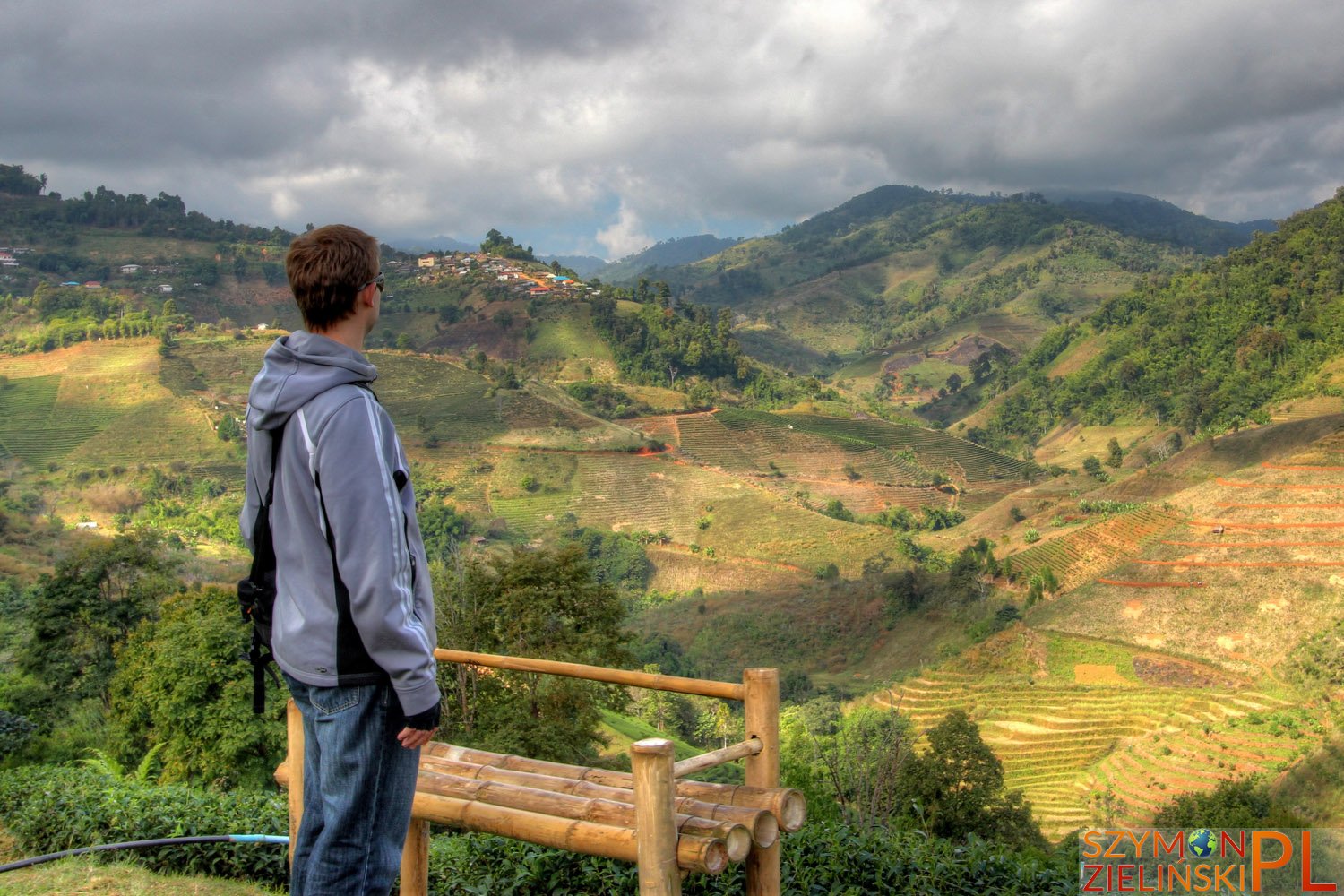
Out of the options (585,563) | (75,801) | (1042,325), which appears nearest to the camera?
(75,801)

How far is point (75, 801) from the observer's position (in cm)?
549

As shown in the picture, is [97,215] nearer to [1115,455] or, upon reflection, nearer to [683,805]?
[1115,455]

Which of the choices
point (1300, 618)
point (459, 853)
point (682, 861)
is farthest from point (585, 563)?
point (1300, 618)

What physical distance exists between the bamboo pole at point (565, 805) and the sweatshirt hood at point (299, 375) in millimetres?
1143

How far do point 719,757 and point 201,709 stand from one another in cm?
1463

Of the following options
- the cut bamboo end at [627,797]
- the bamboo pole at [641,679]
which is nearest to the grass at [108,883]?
the cut bamboo end at [627,797]

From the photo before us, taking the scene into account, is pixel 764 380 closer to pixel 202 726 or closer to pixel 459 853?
pixel 202 726

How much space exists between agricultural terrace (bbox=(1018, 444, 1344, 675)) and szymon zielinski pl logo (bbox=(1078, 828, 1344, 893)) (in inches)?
1307

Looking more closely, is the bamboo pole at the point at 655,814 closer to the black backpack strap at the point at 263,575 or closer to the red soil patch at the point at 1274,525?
the black backpack strap at the point at 263,575

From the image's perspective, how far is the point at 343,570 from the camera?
1.86 meters

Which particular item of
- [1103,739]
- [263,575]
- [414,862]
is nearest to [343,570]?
[263,575]

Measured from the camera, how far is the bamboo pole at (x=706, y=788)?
2699 millimetres

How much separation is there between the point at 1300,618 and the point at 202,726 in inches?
1429

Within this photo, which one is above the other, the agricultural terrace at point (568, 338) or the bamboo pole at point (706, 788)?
the agricultural terrace at point (568, 338)
